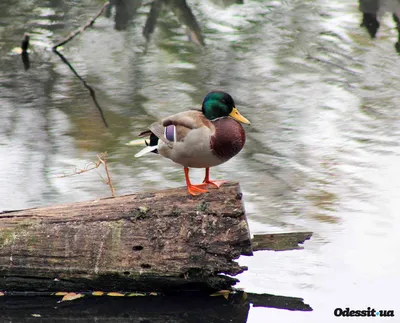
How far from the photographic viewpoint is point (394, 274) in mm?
5113

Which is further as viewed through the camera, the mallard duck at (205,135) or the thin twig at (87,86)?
the thin twig at (87,86)

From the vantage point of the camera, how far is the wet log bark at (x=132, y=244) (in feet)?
15.4

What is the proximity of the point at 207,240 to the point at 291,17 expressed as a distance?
23.6 feet

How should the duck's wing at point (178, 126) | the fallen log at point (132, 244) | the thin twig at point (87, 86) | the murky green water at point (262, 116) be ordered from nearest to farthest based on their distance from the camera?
the fallen log at point (132, 244)
the duck's wing at point (178, 126)
the murky green water at point (262, 116)
the thin twig at point (87, 86)

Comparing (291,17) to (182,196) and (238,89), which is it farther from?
(182,196)

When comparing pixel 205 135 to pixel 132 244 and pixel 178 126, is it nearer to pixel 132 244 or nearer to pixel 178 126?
pixel 178 126

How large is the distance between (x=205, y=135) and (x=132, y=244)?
2.46 feet

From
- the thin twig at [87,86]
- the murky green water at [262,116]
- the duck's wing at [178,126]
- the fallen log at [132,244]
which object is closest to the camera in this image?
the fallen log at [132,244]

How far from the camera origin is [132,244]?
15.6 ft

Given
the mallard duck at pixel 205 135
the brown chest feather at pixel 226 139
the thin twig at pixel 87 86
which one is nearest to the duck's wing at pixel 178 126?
the mallard duck at pixel 205 135

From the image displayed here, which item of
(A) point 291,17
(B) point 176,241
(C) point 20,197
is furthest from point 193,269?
(A) point 291,17

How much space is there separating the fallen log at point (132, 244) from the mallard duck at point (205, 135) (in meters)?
0.19

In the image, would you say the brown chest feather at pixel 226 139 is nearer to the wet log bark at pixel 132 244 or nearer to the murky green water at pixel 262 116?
the wet log bark at pixel 132 244

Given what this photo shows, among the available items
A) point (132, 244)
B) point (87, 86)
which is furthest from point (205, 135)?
point (87, 86)
